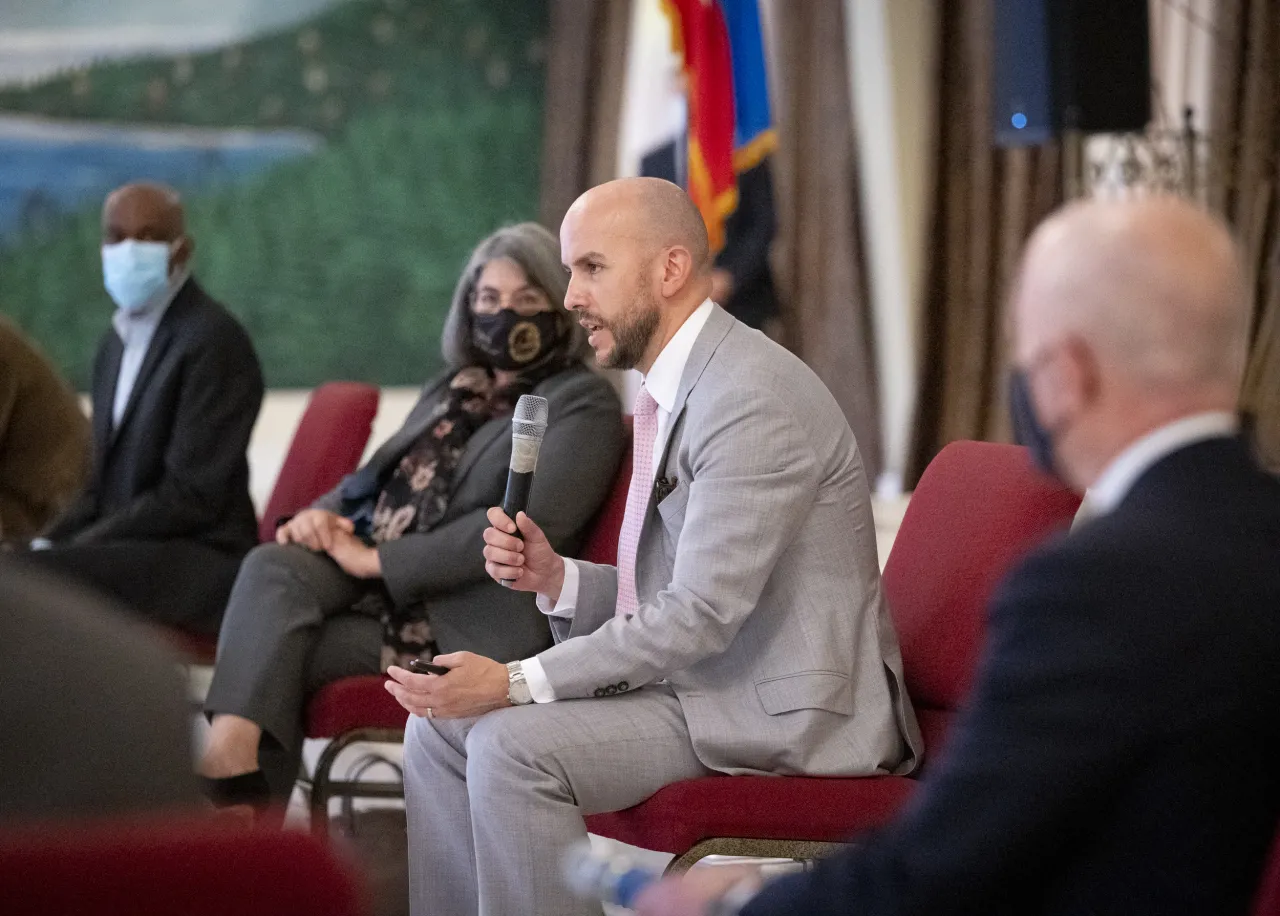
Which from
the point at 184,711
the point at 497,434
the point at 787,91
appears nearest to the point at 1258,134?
the point at 787,91

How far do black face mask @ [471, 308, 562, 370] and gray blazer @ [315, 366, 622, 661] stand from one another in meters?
0.08

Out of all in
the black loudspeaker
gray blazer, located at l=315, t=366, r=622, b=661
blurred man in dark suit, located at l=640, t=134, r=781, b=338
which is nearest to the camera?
gray blazer, located at l=315, t=366, r=622, b=661

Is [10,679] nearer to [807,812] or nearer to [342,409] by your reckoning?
[807,812]

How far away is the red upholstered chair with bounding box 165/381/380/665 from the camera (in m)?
3.78

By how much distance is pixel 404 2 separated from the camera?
630 cm

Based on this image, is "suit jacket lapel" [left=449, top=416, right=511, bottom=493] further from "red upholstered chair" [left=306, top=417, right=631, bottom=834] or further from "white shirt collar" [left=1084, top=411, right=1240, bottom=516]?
"white shirt collar" [left=1084, top=411, right=1240, bottom=516]

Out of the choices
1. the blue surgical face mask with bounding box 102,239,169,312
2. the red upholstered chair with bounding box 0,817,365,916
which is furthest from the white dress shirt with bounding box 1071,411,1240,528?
the blue surgical face mask with bounding box 102,239,169,312

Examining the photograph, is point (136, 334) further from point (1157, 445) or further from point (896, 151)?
point (1157, 445)

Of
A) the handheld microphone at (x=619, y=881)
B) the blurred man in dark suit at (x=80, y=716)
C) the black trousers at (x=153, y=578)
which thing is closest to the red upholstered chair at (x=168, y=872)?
the blurred man in dark suit at (x=80, y=716)

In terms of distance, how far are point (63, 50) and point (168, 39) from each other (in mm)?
379

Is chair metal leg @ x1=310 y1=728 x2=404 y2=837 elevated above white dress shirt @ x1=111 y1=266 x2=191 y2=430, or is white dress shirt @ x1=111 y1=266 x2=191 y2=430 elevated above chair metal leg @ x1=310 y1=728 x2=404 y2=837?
white dress shirt @ x1=111 y1=266 x2=191 y2=430

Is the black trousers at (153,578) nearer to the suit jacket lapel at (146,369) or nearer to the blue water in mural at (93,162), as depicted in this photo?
the suit jacket lapel at (146,369)

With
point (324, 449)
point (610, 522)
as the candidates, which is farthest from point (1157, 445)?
point (324, 449)

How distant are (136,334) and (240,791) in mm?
1470
